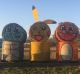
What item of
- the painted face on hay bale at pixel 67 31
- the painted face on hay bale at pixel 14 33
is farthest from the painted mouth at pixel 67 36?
the painted face on hay bale at pixel 14 33

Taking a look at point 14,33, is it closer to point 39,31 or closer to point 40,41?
point 39,31

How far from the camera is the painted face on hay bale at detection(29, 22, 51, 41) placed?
25.6m

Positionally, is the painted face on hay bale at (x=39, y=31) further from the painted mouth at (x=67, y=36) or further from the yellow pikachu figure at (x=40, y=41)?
the painted mouth at (x=67, y=36)

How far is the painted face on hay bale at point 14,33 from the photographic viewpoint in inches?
1004

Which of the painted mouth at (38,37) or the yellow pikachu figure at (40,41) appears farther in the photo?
the painted mouth at (38,37)

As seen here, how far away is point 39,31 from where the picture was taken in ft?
84.4

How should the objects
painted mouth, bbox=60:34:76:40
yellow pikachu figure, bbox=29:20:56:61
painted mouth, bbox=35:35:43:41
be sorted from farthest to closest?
painted mouth, bbox=35:35:43:41 < yellow pikachu figure, bbox=29:20:56:61 < painted mouth, bbox=60:34:76:40

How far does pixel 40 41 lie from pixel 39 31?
1.00 metres

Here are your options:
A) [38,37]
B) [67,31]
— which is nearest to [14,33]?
[38,37]

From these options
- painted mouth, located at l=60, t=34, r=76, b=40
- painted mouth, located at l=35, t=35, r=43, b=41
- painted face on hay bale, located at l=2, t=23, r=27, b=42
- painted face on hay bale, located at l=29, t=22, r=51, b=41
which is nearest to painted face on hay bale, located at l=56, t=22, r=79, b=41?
painted mouth, located at l=60, t=34, r=76, b=40

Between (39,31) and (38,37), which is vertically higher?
(39,31)

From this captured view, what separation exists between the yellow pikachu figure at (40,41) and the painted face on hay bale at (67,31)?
43.9 inches

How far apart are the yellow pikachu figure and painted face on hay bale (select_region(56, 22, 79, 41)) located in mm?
1114

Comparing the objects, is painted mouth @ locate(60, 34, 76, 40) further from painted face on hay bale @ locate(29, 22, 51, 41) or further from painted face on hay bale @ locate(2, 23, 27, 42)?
painted face on hay bale @ locate(2, 23, 27, 42)
